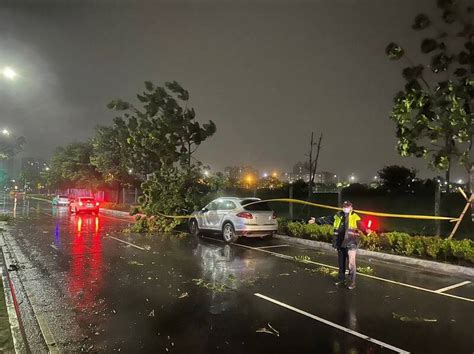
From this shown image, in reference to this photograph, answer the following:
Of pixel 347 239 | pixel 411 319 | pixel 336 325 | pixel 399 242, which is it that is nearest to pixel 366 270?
pixel 347 239

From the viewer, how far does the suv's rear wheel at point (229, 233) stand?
14.6 m

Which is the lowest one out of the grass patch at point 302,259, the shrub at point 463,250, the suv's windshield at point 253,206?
the grass patch at point 302,259

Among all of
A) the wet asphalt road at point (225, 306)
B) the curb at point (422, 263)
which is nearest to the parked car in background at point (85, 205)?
the wet asphalt road at point (225, 306)

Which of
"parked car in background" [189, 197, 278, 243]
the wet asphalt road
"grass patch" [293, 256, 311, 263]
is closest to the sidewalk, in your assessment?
the wet asphalt road

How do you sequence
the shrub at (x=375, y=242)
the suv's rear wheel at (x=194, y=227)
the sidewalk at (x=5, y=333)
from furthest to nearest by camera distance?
the suv's rear wheel at (x=194, y=227), the shrub at (x=375, y=242), the sidewalk at (x=5, y=333)

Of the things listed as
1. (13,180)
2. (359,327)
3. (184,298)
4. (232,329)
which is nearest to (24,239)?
(184,298)

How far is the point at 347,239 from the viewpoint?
322 inches

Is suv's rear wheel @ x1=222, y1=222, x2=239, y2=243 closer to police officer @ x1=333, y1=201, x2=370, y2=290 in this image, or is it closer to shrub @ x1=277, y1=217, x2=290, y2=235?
shrub @ x1=277, y1=217, x2=290, y2=235

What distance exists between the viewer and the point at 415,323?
6.15m

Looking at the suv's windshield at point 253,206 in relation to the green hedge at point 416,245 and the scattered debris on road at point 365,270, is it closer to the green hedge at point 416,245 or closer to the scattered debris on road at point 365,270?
the green hedge at point 416,245

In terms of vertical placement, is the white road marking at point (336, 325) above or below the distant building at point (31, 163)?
below

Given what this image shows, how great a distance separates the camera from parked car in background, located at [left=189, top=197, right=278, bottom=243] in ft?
46.7

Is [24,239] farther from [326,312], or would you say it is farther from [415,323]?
[415,323]

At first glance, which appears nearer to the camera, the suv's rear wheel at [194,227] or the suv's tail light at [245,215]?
the suv's tail light at [245,215]
